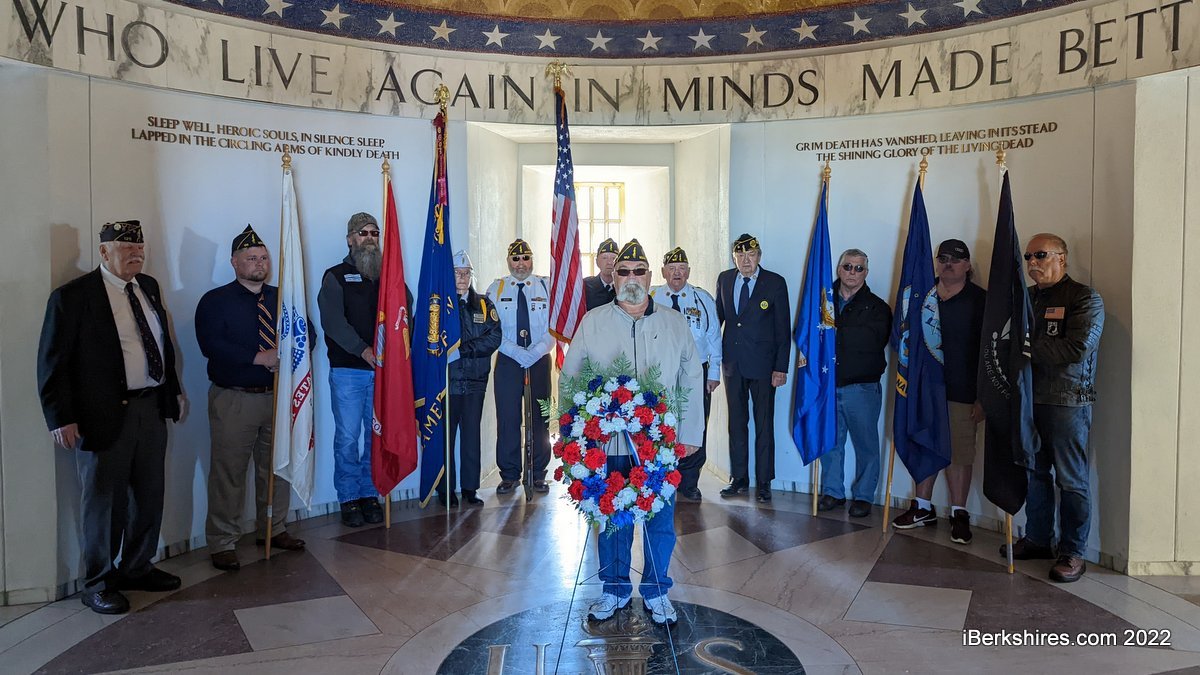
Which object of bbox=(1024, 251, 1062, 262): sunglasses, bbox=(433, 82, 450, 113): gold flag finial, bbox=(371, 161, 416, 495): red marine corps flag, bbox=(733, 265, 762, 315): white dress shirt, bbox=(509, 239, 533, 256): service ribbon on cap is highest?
bbox=(433, 82, 450, 113): gold flag finial

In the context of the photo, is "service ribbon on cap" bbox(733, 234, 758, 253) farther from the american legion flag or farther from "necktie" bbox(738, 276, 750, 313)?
the american legion flag

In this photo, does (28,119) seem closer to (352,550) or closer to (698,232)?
(352,550)

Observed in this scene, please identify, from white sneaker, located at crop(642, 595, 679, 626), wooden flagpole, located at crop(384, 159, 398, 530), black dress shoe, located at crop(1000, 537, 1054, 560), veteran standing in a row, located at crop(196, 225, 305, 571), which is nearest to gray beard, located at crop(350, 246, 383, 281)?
wooden flagpole, located at crop(384, 159, 398, 530)

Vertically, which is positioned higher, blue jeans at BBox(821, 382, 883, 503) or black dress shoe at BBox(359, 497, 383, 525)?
blue jeans at BBox(821, 382, 883, 503)

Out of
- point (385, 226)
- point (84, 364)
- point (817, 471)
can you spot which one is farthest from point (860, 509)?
point (84, 364)

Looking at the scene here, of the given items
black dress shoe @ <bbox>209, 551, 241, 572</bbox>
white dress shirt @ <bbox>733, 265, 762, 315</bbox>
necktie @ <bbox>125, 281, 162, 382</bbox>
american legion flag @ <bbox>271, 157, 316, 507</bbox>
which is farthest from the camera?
white dress shirt @ <bbox>733, 265, 762, 315</bbox>

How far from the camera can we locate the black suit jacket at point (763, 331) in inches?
257

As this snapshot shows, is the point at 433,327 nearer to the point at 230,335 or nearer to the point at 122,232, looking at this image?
the point at 230,335

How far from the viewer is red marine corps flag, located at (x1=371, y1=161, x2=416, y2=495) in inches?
225

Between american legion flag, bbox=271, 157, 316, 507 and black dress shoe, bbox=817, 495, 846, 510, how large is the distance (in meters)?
3.56

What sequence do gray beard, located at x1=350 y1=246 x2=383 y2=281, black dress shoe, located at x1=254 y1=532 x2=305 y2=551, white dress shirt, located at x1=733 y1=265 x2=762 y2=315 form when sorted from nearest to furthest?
black dress shoe, located at x1=254 y1=532 x2=305 y2=551
gray beard, located at x1=350 y1=246 x2=383 y2=281
white dress shirt, located at x1=733 y1=265 x2=762 y2=315

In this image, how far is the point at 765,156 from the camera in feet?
22.5

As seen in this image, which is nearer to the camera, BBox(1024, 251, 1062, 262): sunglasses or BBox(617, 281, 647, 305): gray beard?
BBox(617, 281, 647, 305): gray beard

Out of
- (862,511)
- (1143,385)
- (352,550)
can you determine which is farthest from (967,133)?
(352,550)
